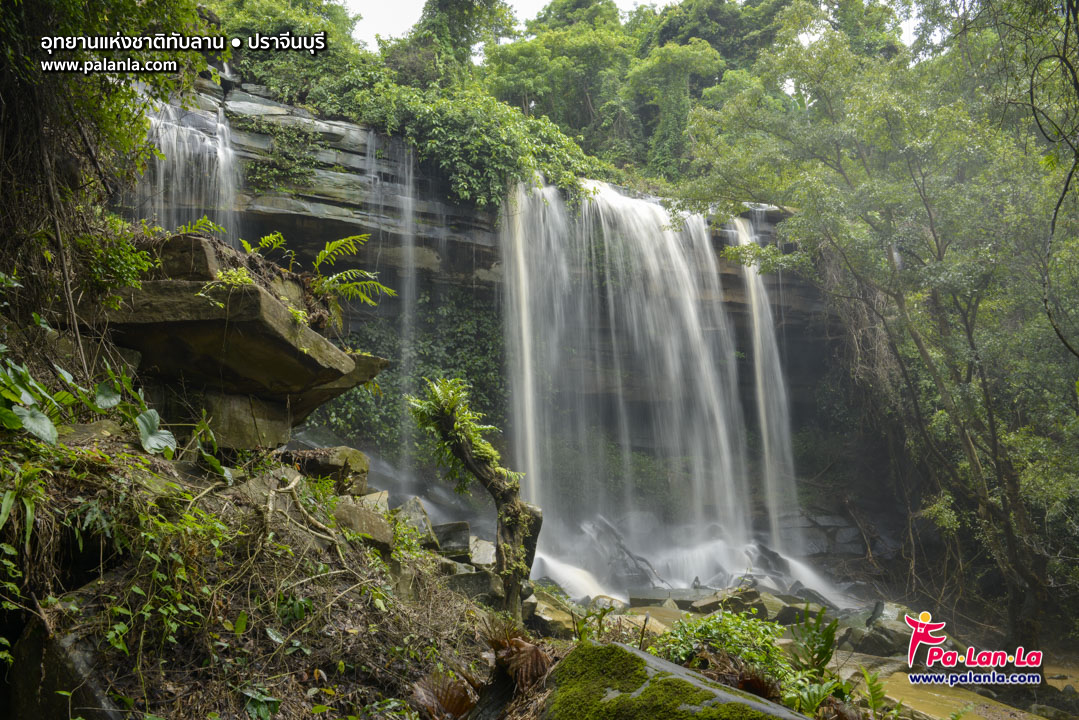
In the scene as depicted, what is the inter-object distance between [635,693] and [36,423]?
2427 mm

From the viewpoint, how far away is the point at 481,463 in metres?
6.12

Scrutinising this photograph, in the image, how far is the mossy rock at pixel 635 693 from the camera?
2006 mm

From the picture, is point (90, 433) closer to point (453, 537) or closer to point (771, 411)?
point (453, 537)

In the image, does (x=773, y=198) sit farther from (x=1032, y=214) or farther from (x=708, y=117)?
(x=1032, y=214)

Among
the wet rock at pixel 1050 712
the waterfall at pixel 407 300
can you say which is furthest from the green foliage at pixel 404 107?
the wet rock at pixel 1050 712

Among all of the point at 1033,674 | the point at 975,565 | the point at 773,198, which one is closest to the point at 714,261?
the point at 773,198

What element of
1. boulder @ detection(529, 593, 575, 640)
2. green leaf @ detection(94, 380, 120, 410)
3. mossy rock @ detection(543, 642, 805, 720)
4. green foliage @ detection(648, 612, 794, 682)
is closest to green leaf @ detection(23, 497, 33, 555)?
green leaf @ detection(94, 380, 120, 410)

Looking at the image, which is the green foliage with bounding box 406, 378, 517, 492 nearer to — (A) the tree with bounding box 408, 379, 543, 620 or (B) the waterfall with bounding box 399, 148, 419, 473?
(A) the tree with bounding box 408, 379, 543, 620

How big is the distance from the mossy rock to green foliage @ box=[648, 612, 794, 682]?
145cm

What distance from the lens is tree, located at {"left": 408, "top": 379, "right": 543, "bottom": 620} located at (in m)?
5.90

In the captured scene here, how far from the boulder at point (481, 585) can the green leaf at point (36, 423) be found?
12.5ft

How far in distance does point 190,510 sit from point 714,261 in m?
13.9

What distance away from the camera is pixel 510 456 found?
13.8 m

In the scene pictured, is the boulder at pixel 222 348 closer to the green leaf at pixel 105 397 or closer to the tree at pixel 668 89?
the green leaf at pixel 105 397
